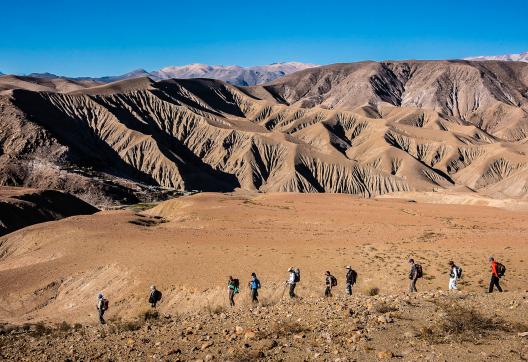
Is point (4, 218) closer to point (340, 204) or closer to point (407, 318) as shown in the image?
point (340, 204)

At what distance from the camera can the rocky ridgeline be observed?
12.0 meters

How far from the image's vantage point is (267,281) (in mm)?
25812

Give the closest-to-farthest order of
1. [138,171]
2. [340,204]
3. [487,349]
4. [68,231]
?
1. [487,349]
2. [68,231]
3. [340,204]
4. [138,171]

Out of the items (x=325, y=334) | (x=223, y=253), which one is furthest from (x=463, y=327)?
(x=223, y=253)

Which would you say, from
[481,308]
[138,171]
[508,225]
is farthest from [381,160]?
[481,308]

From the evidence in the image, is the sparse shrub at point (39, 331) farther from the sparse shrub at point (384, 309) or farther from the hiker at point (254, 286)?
the sparse shrub at point (384, 309)

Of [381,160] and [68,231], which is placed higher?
[381,160]

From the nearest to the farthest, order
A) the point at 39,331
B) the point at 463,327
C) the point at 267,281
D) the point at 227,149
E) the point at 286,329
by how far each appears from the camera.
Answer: the point at 463,327, the point at 286,329, the point at 39,331, the point at 267,281, the point at 227,149

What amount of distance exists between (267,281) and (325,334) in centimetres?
1270

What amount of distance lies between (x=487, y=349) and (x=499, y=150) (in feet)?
452

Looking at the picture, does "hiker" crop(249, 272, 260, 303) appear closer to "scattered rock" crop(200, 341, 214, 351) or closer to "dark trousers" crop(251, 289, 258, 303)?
"dark trousers" crop(251, 289, 258, 303)

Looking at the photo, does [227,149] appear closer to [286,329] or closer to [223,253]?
[223,253]

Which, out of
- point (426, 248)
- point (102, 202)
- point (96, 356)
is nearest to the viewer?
point (96, 356)

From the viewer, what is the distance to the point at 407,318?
1412cm
